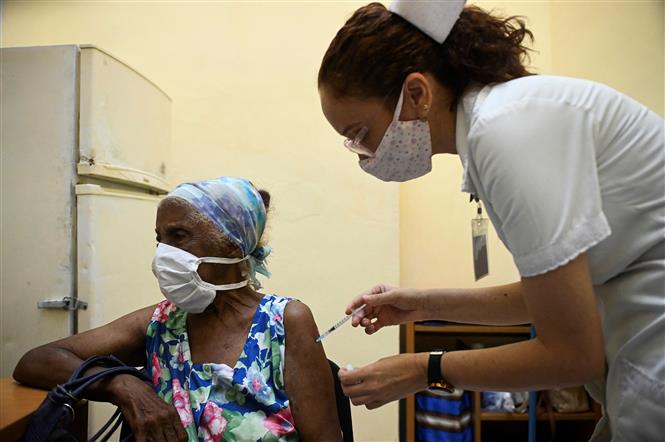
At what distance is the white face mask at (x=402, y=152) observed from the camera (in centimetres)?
88

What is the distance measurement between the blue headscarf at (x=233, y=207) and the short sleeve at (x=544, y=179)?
823mm

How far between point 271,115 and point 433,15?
73.9 inches

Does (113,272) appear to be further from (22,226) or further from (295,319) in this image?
(295,319)

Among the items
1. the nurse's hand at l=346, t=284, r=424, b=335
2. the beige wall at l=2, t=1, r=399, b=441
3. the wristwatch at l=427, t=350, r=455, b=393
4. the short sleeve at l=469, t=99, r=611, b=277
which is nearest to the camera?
the short sleeve at l=469, t=99, r=611, b=277

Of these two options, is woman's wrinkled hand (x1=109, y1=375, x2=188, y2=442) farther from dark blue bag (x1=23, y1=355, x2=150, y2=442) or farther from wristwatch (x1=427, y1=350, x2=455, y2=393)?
wristwatch (x1=427, y1=350, x2=455, y2=393)

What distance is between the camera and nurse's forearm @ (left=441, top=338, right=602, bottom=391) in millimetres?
667

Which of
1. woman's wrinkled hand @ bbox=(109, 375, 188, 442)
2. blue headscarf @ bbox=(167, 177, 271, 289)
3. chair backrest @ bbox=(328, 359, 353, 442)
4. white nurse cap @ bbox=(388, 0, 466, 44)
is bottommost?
chair backrest @ bbox=(328, 359, 353, 442)

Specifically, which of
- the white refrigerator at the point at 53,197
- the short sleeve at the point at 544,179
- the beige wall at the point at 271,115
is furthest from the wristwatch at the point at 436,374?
the beige wall at the point at 271,115

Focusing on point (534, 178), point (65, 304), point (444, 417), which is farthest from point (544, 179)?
point (444, 417)

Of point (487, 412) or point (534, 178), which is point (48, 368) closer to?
point (534, 178)

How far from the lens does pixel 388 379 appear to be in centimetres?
82

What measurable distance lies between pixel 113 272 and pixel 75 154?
492mm

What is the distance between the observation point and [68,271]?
1860 millimetres

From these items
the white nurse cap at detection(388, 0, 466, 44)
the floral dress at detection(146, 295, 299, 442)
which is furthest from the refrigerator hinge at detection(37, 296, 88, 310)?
the white nurse cap at detection(388, 0, 466, 44)
